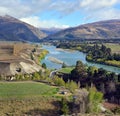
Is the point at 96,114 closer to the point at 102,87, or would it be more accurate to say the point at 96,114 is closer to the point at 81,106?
the point at 81,106

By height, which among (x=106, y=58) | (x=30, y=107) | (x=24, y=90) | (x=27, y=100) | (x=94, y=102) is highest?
(x=24, y=90)

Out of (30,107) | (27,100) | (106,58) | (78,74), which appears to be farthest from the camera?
(106,58)

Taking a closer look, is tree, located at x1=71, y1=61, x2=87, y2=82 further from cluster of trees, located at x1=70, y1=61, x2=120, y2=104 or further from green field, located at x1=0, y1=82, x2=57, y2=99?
green field, located at x1=0, y1=82, x2=57, y2=99

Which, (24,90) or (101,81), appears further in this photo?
(101,81)

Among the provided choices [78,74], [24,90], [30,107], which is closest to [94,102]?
[30,107]

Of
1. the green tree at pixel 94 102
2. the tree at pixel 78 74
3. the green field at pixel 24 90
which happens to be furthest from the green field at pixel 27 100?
the tree at pixel 78 74

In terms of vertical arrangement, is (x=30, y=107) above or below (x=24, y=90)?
below

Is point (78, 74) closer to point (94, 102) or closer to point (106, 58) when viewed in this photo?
point (94, 102)

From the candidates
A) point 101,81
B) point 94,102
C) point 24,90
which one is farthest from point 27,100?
point 101,81

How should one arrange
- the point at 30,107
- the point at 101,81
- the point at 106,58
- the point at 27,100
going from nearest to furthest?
the point at 30,107
the point at 27,100
the point at 101,81
the point at 106,58
